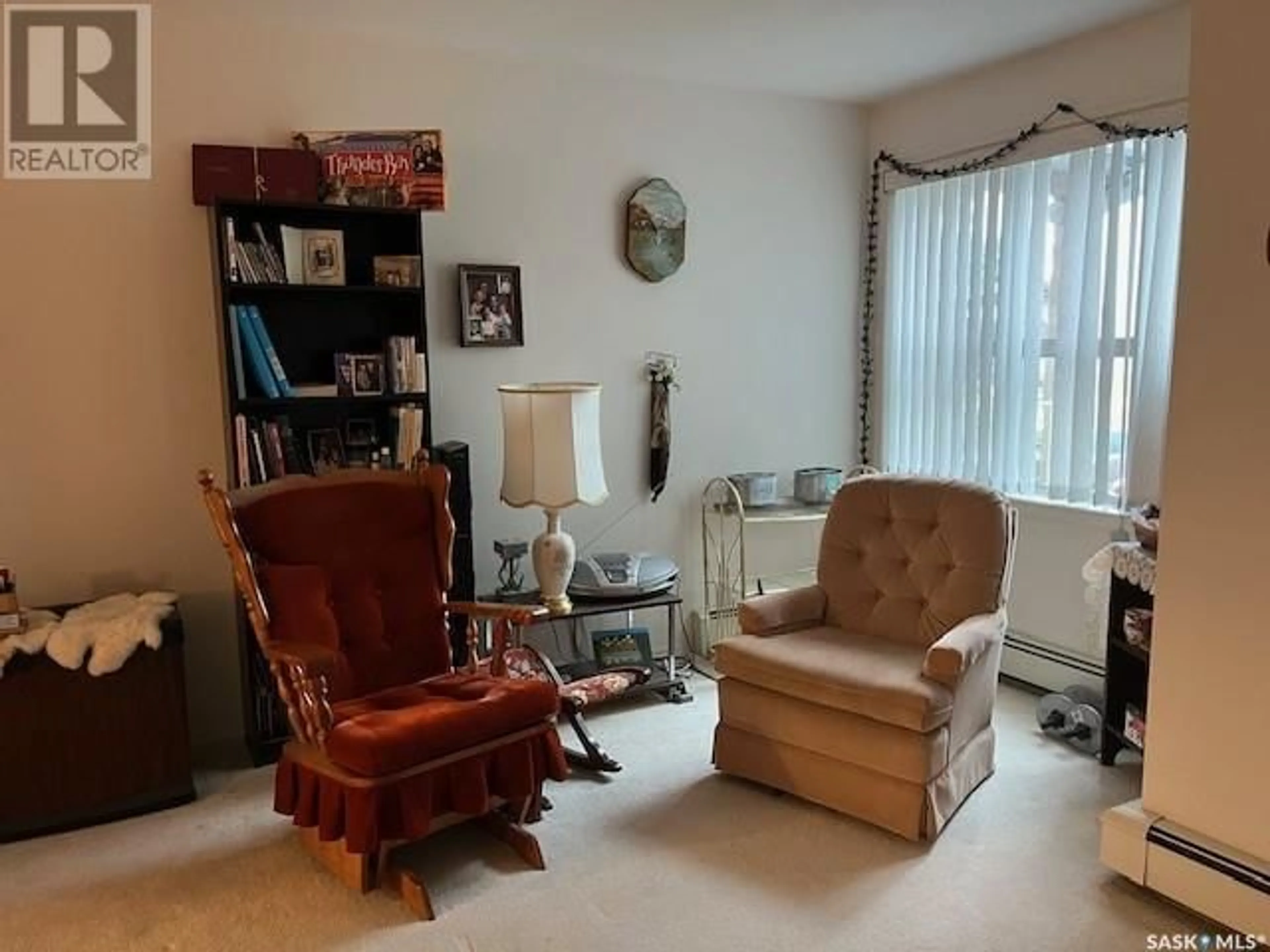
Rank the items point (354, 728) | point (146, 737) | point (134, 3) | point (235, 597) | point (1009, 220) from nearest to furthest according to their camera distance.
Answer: point (354, 728) < point (146, 737) < point (134, 3) < point (235, 597) < point (1009, 220)

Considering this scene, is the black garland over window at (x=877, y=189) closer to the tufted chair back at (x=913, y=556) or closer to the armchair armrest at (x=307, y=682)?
the tufted chair back at (x=913, y=556)

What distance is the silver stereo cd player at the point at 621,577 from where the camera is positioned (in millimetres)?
3662

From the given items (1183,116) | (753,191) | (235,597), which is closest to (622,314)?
(753,191)

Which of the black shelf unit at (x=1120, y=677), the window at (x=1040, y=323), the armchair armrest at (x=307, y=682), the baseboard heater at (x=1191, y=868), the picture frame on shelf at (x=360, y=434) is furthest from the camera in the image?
the picture frame on shelf at (x=360, y=434)

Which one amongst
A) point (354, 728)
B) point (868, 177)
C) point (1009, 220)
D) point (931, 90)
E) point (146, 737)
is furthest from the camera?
point (868, 177)

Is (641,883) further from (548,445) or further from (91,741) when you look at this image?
(91,741)

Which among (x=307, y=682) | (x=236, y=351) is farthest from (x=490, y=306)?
(x=307, y=682)

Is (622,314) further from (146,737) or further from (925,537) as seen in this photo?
(146,737)

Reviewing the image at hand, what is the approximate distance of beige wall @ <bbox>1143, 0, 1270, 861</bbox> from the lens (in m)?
2.20

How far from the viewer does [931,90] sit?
171 inches

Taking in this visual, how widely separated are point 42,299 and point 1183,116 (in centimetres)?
384

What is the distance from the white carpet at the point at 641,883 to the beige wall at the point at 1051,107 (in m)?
0.90

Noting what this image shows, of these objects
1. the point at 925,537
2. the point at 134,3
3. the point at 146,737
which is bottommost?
the point at 146,737

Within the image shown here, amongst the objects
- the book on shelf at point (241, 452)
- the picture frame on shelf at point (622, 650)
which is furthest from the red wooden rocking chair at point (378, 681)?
the picture frame on shelf at point (622, 650)
